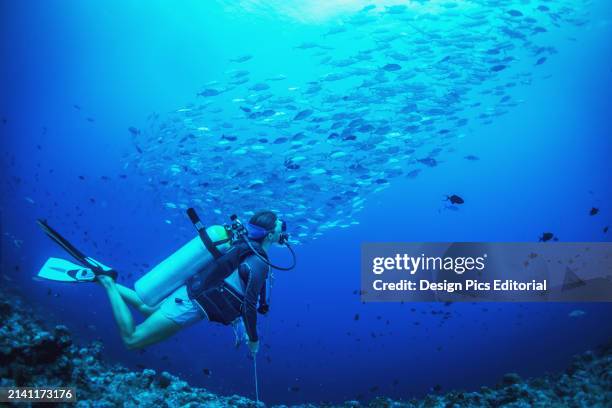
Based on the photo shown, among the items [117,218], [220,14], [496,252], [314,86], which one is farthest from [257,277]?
[117,218]

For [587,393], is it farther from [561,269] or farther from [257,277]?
[257,277]

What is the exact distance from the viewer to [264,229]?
16.8 ft

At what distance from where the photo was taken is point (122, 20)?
17.5 meters

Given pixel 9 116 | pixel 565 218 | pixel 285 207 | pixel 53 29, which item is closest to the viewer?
pixel 53 29

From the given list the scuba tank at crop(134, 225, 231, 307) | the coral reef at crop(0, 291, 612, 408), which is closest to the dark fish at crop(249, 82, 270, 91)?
the scuba tank at crop(134, 225, 231, 307)

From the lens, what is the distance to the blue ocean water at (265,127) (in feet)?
52.6

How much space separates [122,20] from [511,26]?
17.8 metres

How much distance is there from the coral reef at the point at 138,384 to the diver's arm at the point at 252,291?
6.84ft

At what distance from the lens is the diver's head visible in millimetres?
5125

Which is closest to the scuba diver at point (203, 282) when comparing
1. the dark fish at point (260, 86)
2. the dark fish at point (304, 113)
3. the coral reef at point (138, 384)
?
the coral reef at point (138, 384)

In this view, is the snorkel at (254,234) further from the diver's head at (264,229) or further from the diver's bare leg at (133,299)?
the diver's bare leg at (133,299)

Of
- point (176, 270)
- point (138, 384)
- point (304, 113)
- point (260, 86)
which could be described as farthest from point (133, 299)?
point (260, 86)

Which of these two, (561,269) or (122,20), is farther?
(122,20)

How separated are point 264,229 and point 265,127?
21143 millimetres
